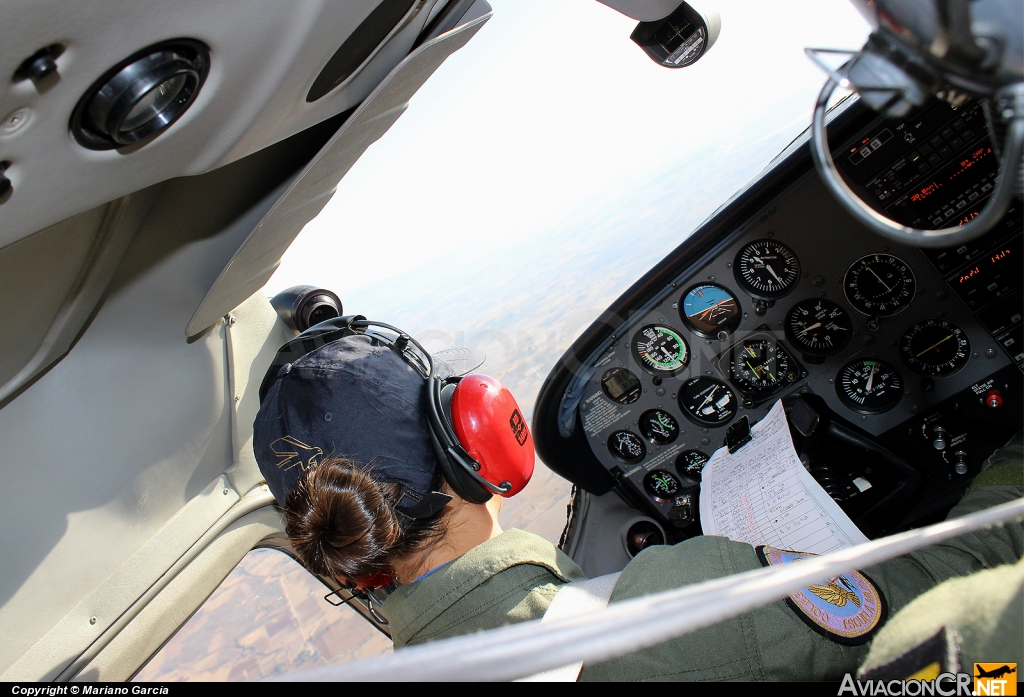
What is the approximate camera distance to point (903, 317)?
2326 millimetres

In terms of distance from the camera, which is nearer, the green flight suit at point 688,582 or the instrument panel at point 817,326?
the green flight suit at point 688,582

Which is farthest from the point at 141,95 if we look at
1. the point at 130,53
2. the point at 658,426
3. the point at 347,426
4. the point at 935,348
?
the point at 935,348

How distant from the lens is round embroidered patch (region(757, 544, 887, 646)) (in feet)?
3.10

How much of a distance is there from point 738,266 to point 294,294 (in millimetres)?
1887

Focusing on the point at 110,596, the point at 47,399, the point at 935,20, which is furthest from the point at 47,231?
the point at 935,20

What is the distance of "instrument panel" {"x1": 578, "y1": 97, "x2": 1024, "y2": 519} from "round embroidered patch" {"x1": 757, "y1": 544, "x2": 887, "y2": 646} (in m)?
1.65

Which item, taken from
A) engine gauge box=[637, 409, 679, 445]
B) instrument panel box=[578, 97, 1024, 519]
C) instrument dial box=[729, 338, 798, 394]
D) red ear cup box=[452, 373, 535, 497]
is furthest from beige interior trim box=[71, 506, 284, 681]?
instrument dial box=[729, 338, 798, 394]

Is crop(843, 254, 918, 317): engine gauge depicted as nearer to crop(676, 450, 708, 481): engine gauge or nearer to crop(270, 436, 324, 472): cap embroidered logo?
crop(676, 450, 708, 481): engine gauge

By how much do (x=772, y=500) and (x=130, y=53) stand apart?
1.82 m

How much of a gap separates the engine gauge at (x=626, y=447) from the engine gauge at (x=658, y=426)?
2.1 inches

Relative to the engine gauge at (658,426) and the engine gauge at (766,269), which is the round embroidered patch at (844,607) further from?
the engine gauge at (658,426)

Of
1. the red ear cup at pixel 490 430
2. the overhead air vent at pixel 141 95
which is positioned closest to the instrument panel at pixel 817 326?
the red ear cup at pixel 490 430

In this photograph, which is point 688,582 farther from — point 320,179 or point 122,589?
point 122,589

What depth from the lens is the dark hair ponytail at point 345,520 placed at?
1143 millimetres
